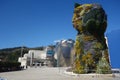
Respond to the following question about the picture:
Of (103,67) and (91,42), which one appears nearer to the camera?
(103,67)

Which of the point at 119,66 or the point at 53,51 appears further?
the point at 53,51

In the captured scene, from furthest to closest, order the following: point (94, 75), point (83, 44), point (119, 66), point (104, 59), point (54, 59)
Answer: point (54, 59)
point (119, 66)
point (83, 44)
point (104, 59)
point (94, 75)

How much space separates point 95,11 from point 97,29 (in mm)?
1839

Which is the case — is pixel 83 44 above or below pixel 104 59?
above

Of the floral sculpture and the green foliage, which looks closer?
the green foliage

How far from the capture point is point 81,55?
2011 centimetres

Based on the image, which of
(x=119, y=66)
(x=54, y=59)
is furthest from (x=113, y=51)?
(x=54, y=59)

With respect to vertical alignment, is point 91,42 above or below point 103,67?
above

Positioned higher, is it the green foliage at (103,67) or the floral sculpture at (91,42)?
the floral sculpture at (91,42)

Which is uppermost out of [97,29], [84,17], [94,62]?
[84,17]

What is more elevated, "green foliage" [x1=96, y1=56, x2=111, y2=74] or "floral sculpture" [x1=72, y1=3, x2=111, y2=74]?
"floral sculpture" [x1=72, y1=3, x2=111, y2=74]

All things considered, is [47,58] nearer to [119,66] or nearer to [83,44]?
[119,66]

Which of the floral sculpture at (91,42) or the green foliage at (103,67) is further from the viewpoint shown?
the floral sculpture at (91,42)

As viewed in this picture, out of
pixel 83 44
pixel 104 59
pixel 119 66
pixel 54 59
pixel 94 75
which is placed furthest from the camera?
pixel 54 59
